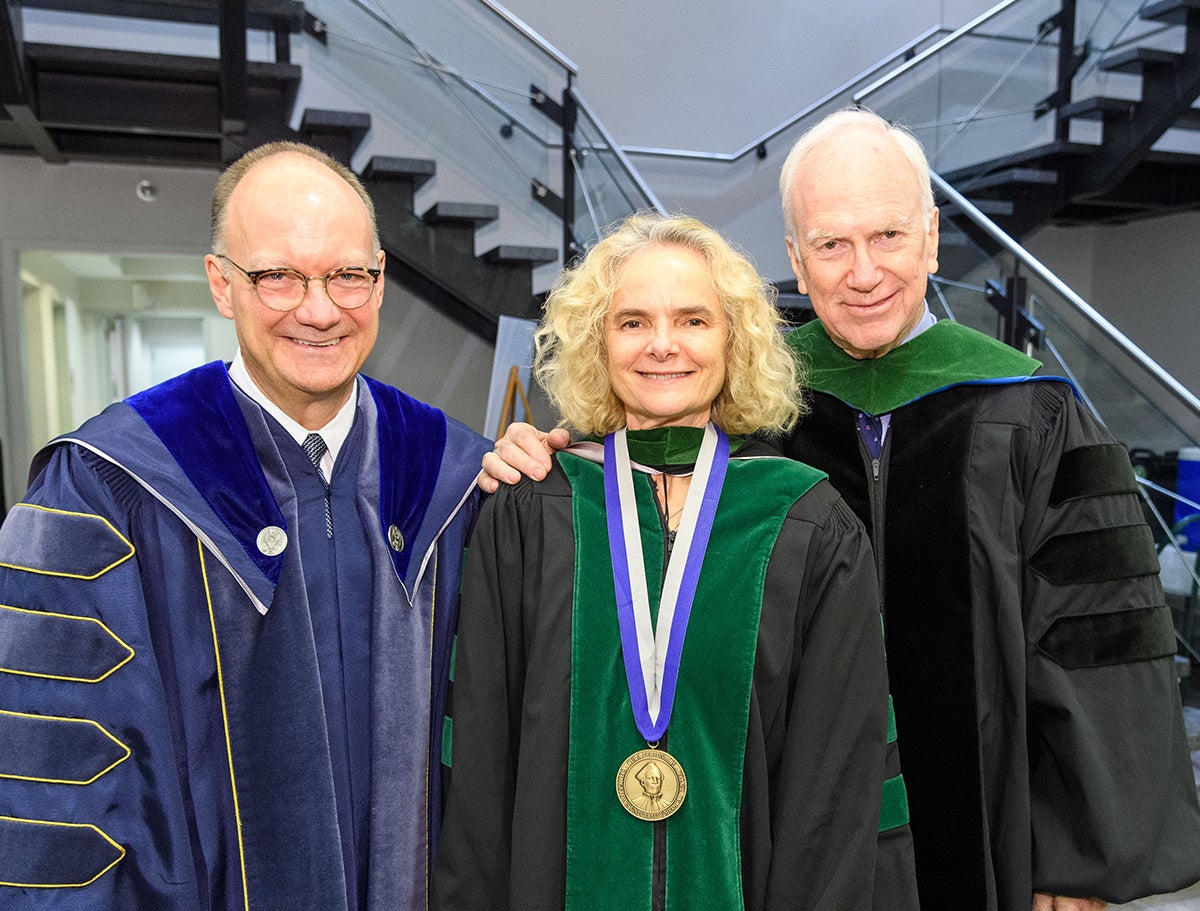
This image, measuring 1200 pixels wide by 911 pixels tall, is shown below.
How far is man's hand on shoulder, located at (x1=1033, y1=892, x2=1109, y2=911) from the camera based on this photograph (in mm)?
1657

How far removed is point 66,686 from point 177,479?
337 millimetres

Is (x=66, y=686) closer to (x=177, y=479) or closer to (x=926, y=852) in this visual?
(x=177, y=479)

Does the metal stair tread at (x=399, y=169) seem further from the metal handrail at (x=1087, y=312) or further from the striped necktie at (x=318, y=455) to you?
the striped necktie at (x=318, y=455)

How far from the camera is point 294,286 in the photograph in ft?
5.16

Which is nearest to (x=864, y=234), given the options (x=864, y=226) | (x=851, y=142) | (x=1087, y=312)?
(x=864, y=226)

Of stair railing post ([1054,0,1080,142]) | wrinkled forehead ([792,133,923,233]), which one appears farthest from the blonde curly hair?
stair railing post ([1054,0,1080,142])

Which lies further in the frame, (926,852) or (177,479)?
(926,852)

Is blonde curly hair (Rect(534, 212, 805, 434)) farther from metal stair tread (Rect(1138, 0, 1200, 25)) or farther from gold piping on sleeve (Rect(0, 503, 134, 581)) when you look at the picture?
metal stair tread (Rect(1138, 0, 1200, 25))

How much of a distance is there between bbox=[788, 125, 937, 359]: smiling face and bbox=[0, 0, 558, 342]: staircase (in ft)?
13.2

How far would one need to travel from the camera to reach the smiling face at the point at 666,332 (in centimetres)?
153

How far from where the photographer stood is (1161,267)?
7926mm

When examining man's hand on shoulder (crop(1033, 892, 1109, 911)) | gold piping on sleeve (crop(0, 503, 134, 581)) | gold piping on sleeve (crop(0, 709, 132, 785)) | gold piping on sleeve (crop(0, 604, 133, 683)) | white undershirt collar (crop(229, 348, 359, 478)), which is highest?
white undershirt collar (crop(229, 348, 359, 478))

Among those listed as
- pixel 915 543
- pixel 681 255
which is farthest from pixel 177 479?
pixel 915 543

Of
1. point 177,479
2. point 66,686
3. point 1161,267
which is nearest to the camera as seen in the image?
point 66,686
